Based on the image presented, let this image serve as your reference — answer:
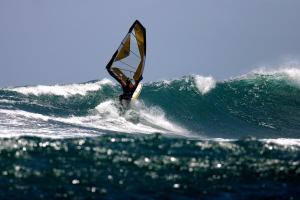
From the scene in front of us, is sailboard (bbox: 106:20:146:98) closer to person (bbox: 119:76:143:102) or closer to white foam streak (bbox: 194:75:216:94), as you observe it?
person (bbox: 119:76:143:102)

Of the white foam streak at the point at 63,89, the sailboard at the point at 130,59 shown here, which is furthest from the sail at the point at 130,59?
the white foam streak at the point at 63,89

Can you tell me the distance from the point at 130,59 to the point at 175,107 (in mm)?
5696

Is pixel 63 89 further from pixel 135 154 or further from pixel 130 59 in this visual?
pixel 135 154

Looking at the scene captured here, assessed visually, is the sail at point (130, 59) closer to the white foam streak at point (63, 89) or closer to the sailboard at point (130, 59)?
the sailboard at point (130, 59)

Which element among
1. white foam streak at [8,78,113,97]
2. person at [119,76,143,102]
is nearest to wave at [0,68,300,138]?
white foam streak at [8,78,113,97]

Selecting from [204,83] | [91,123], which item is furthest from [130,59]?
[204,83]

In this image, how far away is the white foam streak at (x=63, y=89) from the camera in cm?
2977

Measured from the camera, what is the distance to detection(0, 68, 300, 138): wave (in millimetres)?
21172

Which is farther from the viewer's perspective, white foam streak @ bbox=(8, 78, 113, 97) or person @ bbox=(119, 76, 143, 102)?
white foam streak @ bbox=(8, 78, 113, 97)

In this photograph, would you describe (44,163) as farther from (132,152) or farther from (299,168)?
(299,168)

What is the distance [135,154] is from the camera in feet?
44.2

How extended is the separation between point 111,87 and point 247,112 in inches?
351

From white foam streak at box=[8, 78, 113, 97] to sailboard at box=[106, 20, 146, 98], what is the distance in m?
6.85

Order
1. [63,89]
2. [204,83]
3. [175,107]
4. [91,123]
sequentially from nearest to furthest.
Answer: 1. [91,123]
2. [175,107]
3. [63,89]
4. [204,83]
